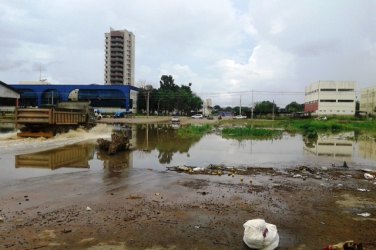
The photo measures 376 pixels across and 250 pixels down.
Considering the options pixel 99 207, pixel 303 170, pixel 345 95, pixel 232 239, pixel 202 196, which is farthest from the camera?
pixel 345 95

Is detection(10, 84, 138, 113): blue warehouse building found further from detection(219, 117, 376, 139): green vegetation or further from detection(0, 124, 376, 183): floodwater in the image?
detection(0, 124, 376, 183): floodwater

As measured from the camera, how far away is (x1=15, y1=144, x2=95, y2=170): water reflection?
568 inches

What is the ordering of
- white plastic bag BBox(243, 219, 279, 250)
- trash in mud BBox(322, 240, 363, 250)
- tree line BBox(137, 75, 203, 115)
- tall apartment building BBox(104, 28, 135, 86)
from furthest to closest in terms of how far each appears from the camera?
tall apartment building BBox(104, 28, 135, 86), tree line BBox(137, 75, 203, 115), white plastic bag BBox(243, 219, 279, 250), trash in mud BBox(322, 240, 363, 250)

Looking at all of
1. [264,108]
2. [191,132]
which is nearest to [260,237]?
[191,132]

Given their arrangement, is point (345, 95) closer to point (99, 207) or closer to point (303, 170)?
point (303, 170)

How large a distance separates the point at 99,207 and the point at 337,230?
4.92 metres

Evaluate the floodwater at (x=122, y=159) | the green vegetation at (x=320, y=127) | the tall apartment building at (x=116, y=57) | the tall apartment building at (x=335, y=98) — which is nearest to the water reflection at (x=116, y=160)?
the floodwater at (x=122, y=159)

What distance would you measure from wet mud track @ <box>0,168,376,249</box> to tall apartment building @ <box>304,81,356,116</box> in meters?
90.8

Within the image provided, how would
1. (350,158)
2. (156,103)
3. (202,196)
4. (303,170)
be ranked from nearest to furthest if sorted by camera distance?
(202,196), (303,170), (350,158), (156,103)

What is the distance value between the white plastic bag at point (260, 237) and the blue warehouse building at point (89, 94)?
9284cm

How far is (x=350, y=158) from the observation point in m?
19.3

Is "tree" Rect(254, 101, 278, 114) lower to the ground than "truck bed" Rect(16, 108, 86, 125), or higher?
higher

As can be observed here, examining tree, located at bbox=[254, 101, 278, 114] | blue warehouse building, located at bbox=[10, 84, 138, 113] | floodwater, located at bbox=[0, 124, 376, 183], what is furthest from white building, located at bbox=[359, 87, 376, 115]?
floodwater, located at bbox=[0, 124, 376, 183]

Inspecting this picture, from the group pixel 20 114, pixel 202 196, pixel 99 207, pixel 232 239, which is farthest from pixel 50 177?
pixel 20 114
